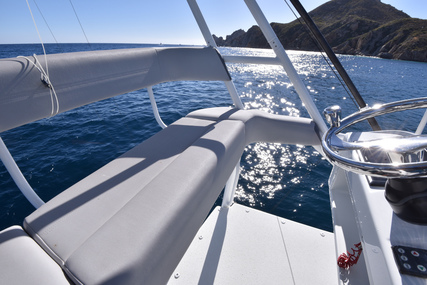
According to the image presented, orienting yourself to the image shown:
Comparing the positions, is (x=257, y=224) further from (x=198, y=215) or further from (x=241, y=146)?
(x=198, y=215)

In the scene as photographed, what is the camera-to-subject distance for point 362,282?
3.41ft

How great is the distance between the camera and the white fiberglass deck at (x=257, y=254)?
4.99ft

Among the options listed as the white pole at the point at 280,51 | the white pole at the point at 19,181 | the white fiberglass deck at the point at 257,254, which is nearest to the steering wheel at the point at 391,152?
the white pole at the point at 280,51

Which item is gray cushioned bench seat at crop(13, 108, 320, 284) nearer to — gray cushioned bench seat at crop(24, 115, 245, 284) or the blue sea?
gray cushioned bench seat at crop(24, 115, 245, 284)

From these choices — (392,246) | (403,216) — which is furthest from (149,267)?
(403,216)

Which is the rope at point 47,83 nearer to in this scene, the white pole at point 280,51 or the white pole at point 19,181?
the white pole at point 19,181

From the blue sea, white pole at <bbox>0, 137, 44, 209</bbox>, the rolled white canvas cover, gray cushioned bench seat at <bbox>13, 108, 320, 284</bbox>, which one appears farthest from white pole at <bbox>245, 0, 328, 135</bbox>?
white pole at <bbox>0, 137, 44, 209</bbox>

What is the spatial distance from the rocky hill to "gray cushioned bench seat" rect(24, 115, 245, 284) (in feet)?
106

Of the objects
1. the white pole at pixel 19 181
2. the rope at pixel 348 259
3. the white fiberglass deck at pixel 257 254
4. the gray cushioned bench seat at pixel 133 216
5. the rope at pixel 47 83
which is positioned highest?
the rope at pixel 47 83

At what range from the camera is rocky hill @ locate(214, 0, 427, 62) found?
37.3 metres

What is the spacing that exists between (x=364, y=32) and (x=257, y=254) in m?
65.5

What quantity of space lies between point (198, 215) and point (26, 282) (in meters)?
0.59

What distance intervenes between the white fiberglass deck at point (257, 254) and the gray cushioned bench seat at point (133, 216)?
33.3 inches

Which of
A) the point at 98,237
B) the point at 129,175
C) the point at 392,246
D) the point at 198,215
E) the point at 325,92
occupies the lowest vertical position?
the point at 325,92
